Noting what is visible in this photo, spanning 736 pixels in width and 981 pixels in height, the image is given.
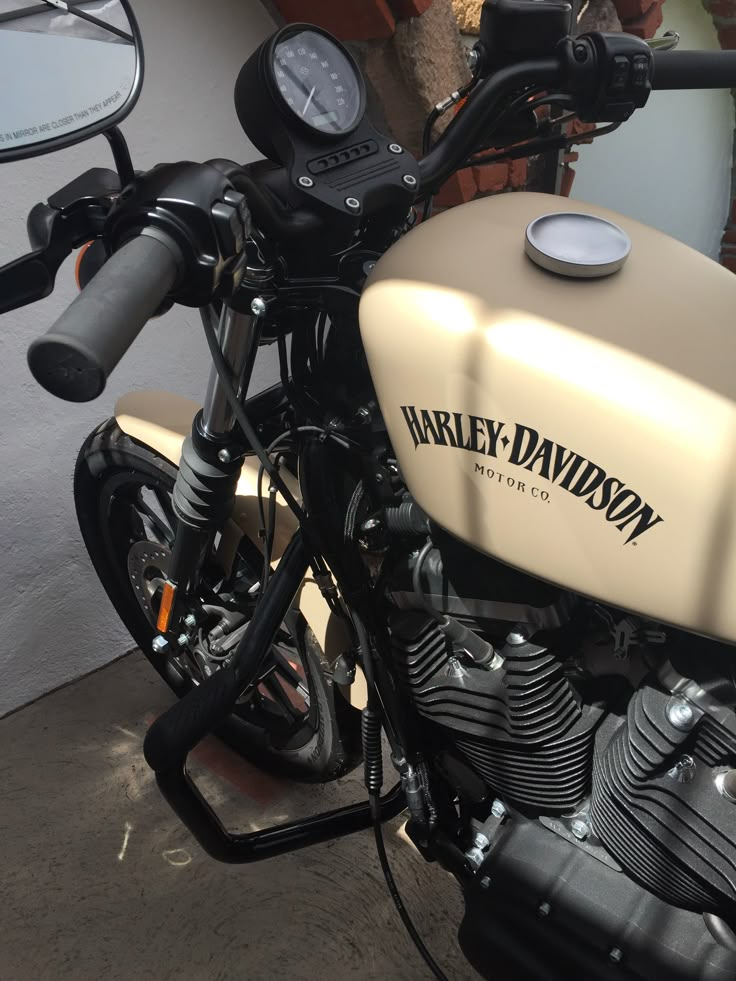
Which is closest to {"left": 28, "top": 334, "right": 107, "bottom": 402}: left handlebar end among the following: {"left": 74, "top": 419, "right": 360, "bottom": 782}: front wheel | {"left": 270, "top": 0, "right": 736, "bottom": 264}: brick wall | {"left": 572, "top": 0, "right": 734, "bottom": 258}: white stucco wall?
{"left": 74, "top": 419, "right": 360, "bottom": 782}: front wheel

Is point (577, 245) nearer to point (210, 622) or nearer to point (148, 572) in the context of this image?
point (210, 622)

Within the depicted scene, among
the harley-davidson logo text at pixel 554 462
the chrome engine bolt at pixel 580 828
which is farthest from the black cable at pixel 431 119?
the chrome engine bolt at pixel 580 828

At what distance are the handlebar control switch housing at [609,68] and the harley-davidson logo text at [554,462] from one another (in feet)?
1.31

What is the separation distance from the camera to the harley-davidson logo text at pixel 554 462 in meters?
0.75

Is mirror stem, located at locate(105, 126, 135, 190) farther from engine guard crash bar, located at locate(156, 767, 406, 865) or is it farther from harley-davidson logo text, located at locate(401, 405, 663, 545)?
engine guard crash bar, located at locate(156, 767, 406, 865)

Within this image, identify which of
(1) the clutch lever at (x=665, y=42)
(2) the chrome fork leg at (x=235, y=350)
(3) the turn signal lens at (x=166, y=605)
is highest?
(1) the clutch lever at (x=665, y=42)

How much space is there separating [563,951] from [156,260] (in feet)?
2.79

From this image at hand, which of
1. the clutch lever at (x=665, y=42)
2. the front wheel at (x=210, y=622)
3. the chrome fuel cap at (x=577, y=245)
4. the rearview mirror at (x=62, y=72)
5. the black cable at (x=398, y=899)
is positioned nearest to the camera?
the rearview mirror at (x=62, y=72)

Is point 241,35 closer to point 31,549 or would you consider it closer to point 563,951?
point 31,549

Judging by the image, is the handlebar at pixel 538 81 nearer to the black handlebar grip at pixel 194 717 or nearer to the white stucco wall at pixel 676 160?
the black handlebar grip at pixel 194 717

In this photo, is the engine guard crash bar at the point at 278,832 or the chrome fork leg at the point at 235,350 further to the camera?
the engine guard crash bar at the point at 278,832

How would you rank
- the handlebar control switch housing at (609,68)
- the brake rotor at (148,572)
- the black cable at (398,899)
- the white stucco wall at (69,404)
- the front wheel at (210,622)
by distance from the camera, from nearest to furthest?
the handlebar control switch housing at (609,68) < the black cable at (398,899) < the front wheel at (210,622) < the brake rotor at (148,572) < the white stucco wall at (69,404)

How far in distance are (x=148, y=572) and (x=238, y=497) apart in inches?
14.5

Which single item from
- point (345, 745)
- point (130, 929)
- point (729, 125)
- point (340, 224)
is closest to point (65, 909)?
point (130, 929)
